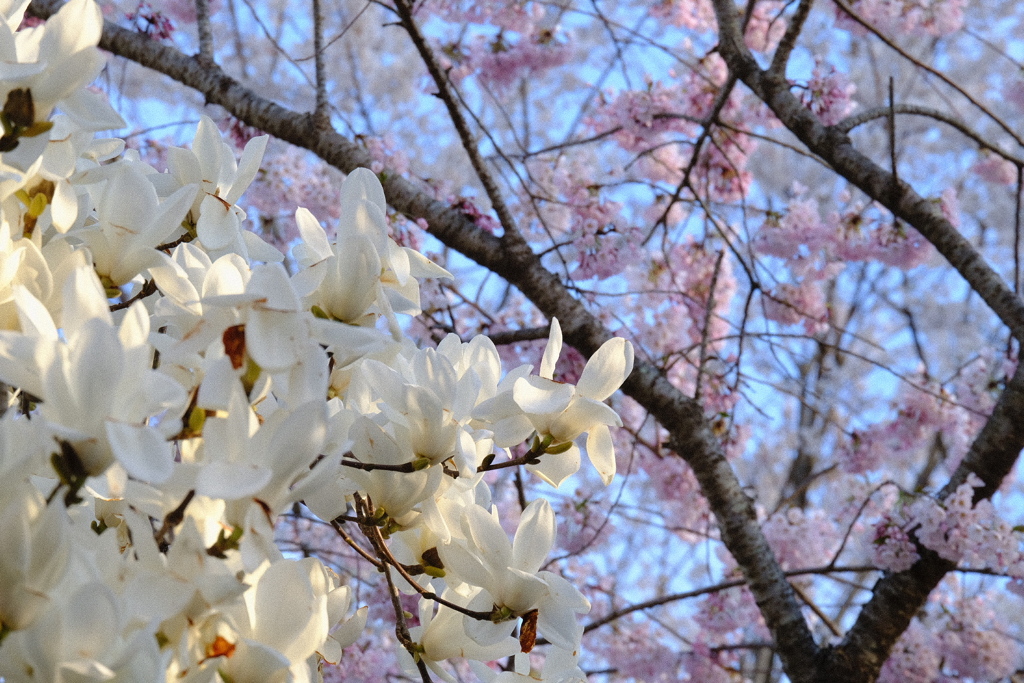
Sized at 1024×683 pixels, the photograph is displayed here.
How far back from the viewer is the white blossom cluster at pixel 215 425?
0.35 metres

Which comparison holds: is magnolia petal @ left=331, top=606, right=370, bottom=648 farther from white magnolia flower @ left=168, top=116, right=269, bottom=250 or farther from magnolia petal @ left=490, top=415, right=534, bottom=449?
white magnolia flower @ left=168, top=116, right=269, bottom=250

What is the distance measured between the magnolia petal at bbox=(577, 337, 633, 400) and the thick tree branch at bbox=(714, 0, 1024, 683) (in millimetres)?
1236

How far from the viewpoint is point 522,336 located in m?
1.60

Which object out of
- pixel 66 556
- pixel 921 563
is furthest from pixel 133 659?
pixel 921 563

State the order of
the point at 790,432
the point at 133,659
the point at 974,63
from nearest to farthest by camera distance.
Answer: the point at 133,659 < the point at 790,432 < the point at 974,63

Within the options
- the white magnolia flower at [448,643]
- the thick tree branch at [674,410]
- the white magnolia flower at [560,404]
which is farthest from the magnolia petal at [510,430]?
the thick tree branch at [674,410]

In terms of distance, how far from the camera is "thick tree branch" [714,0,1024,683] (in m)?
1.53

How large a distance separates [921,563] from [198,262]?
164 centimetres

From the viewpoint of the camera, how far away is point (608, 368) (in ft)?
1.73

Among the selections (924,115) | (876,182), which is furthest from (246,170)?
(924,115)

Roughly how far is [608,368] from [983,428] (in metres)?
1.42

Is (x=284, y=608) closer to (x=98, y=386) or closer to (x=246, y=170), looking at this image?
(x=98, y=386)

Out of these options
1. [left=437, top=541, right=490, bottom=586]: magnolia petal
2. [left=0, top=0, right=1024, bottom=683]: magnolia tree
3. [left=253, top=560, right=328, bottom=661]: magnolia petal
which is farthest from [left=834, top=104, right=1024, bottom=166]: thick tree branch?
[left=253, top=560, right=328, bottom=661]: magnolia petal

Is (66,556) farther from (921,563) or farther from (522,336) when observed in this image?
(921,563)
